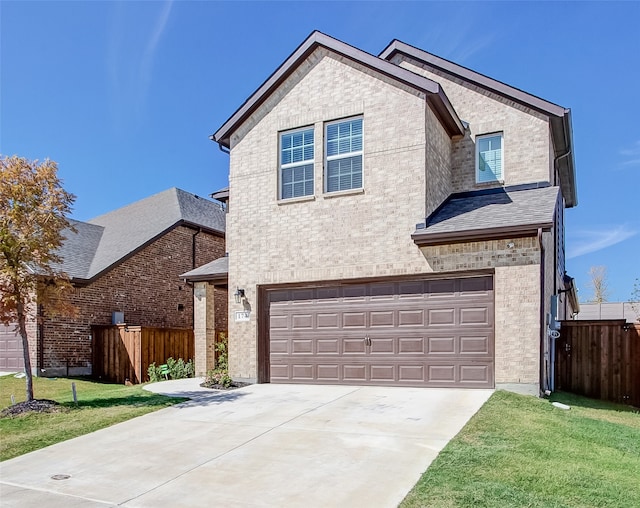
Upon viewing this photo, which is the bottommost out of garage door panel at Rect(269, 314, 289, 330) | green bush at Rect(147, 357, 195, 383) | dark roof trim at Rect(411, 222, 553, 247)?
green bush at Rect(147, 357, 195, 383)

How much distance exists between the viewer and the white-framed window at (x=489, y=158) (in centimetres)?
1283

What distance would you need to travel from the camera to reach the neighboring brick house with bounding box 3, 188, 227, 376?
17000 millimetres

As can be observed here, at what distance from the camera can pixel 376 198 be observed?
453 inches

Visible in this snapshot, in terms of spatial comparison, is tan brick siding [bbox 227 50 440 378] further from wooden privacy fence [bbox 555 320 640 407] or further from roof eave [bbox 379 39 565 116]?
wooden privacy fence [bbox 555 320 640 407]

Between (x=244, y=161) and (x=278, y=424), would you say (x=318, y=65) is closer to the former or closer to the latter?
(x=244, y=161)

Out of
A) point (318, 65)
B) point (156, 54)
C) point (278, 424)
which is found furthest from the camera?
point (156, 54)

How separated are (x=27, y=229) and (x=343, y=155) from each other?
22.9 ft

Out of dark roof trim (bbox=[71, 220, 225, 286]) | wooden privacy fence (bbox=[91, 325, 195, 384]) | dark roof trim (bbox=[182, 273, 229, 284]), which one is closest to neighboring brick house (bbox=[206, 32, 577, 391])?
dark roof trim (bbox=[182, 273, 229, 284])

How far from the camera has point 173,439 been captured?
746cm

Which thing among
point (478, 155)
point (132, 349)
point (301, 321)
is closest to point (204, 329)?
point (301, 321)

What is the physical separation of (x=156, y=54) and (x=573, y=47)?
12.4 meters

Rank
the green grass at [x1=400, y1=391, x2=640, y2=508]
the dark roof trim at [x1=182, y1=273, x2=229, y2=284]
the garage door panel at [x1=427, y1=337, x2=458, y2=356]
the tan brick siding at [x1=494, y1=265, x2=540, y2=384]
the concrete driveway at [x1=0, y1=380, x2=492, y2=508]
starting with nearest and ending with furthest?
the green grass at [x1=400, y1=391, x2=640, y2=508]
the concrete driveway at [x1=0, y1=380, x2=492, y2=508]
the tan brick siding at [x1=494, y1=265, x2=540, y2=384]
the garage door panel at [x1=427, y1=337, x2=458, y2=356]
the dark roof trim at [x1=182, y1=273, x2=229, y2=284]

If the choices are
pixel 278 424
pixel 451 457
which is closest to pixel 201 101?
pixel 278 424

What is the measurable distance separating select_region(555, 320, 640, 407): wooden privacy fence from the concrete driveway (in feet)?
14.0
